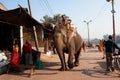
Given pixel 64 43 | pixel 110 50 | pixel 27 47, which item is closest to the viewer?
pixel 110 50

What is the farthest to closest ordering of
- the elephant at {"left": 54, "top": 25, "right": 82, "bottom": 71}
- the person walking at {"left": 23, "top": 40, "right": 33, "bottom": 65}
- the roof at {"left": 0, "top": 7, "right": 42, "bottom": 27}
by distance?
the elephant at {"left": 54, "top": 25, "right": 82, "bottom": 71}, the person walking at {"left": 23, "top": 40, "right": 33, "bottom": 65}, the roof at {"left": 0, "top": 7, "right": 42, "bottom": 27}

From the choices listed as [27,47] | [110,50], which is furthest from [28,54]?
[110,50]

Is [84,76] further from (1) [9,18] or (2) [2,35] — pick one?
(2) [2,35]

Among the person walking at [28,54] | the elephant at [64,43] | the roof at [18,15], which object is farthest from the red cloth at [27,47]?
the elephant at [64,43]

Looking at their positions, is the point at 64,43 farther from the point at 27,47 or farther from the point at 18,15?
the point at 18,15

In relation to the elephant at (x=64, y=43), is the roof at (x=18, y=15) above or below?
above

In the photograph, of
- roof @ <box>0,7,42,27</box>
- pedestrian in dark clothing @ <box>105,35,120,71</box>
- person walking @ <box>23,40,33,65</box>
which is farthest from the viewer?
person walking @ <box>23,40,33,65</box>

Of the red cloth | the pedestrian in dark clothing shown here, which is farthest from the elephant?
the pedestrian in dark clothing

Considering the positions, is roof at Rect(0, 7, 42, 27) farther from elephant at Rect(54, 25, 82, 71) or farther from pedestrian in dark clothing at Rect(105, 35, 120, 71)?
pedestrian in dark clothing at Rect(105, 35, 120, 71)

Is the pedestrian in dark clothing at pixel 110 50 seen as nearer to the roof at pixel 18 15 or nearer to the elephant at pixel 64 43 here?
the elephant at pixel 64 43

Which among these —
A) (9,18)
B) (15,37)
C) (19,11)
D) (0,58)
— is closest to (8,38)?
(15,37)

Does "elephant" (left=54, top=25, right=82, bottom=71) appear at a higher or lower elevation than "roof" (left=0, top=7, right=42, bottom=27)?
lower

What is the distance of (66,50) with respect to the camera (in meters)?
17.1

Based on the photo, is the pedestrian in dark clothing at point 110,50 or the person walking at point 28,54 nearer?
the pedestrian in dark clothing at point 110,50
